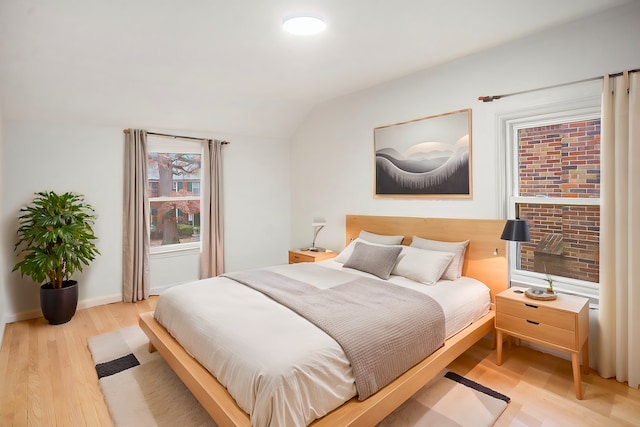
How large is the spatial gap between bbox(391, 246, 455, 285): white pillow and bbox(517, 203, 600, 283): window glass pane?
673 mm

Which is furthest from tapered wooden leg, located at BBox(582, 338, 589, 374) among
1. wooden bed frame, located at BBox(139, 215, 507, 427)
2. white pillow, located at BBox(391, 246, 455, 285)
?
white pillow, located at BBox(391, 246, 455, 285)

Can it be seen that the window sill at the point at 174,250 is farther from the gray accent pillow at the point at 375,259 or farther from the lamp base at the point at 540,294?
the lamp base at the point at 540,294

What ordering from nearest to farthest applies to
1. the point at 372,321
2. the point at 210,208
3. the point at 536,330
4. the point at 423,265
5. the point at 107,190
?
the point at 372,321 < the point at 536,330 < the point at 423,265 < the point at 107,190 < the point at 210,208

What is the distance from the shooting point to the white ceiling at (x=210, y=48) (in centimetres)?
227

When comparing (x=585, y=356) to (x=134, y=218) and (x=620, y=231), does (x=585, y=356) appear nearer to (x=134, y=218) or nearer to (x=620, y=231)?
(x=620, y=231)

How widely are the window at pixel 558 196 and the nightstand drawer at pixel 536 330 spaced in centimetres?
48

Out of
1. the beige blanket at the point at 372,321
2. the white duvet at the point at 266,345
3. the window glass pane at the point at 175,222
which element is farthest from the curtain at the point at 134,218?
the beige blanket at the point at 372,321

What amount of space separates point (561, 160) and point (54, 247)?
4631 mm

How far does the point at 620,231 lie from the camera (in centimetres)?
234

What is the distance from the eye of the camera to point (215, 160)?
472 cm

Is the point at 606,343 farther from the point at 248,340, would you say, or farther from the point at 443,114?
the point at 248,340

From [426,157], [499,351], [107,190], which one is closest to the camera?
[499,351]

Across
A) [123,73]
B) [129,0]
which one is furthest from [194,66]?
[129,0]

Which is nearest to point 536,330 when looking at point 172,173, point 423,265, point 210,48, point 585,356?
point 585,356
